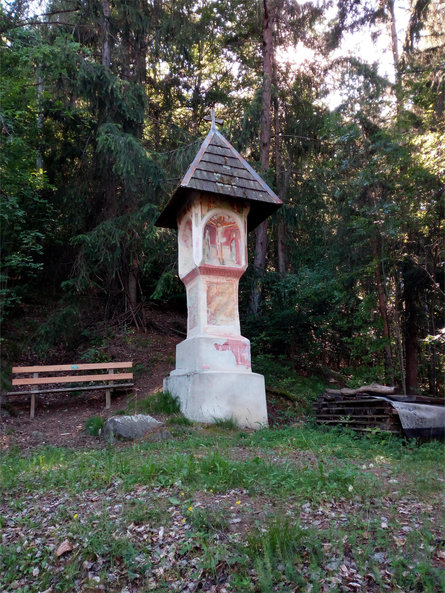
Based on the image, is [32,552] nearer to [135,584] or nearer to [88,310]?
[135,584]

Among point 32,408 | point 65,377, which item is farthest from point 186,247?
point 32,408

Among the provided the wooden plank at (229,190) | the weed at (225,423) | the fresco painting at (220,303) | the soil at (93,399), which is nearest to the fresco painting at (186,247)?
the fresco painting at (220,303)

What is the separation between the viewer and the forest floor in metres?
3.05

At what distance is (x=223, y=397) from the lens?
26.3 feet

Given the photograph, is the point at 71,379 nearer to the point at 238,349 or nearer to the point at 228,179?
the point at 238,349

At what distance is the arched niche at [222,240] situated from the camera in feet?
29.0

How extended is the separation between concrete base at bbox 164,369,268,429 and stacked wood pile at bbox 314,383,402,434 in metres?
1.24

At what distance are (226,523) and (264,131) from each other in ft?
45.2

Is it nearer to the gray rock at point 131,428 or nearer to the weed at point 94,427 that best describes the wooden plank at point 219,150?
the gray rock at point 131,428

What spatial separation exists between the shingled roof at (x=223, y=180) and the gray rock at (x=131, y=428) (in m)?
4.18

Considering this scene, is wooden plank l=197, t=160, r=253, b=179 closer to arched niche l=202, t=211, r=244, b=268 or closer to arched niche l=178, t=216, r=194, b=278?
arched niche l=202, t=211, r=244, b=268

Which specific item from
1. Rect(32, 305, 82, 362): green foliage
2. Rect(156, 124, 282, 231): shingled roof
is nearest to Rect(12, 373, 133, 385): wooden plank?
Rect(32, 305, 82, 362): green foliage

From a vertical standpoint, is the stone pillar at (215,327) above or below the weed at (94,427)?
above

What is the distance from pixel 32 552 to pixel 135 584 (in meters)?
1.03
